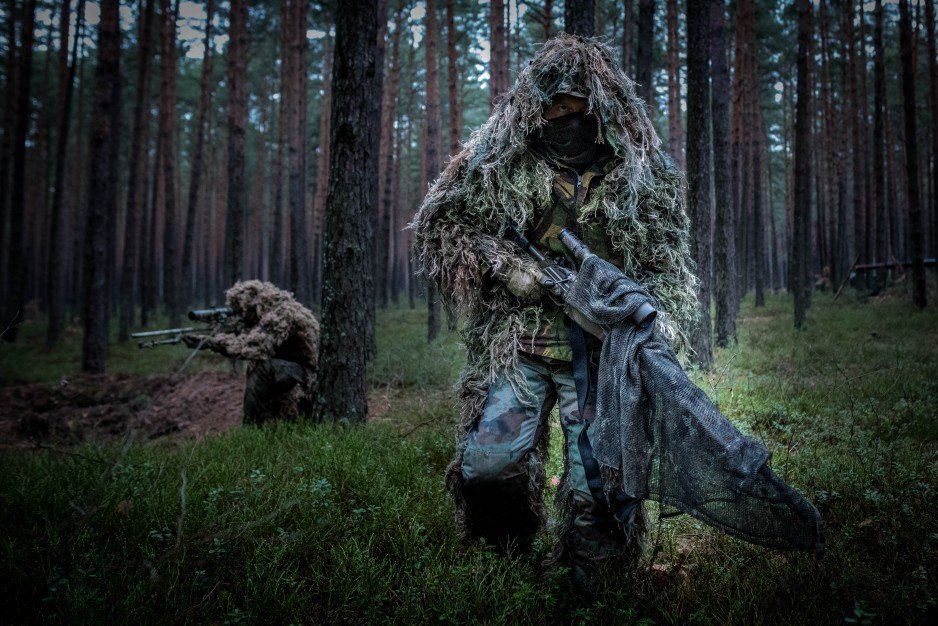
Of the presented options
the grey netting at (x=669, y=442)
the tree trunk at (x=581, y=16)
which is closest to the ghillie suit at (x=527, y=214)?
the grey netting at (x=669, y=442)

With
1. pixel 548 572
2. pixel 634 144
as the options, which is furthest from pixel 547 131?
pixel 548 572

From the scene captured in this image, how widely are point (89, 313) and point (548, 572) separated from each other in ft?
36.7

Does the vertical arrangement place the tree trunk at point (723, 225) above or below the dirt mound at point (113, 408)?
above

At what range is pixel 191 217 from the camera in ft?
53.2

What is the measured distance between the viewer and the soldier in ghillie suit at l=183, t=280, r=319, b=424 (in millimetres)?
4961

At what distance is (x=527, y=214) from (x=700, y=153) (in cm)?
570

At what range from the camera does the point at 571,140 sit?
2.82m

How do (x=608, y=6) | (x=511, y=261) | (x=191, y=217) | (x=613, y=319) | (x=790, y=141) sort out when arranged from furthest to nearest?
(x=790, y=141)
(x=608, y=6)
(x=191, y=217)
(x=511, y=261)
(x=613, y=319)

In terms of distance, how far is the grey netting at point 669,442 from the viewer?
184cm

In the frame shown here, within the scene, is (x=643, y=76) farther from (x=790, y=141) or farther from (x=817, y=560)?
(x=790, y=141)

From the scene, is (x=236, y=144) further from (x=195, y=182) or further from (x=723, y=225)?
(x=723, y=225)

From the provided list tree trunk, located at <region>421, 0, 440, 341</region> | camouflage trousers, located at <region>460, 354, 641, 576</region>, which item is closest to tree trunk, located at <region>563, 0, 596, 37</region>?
camouflage trousers, located at <region>460, 354, 641, 576</region>

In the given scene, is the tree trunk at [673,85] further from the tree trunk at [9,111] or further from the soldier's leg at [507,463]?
the tree trunk at [9,111]

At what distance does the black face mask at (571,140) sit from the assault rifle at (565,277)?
464 millimetres
